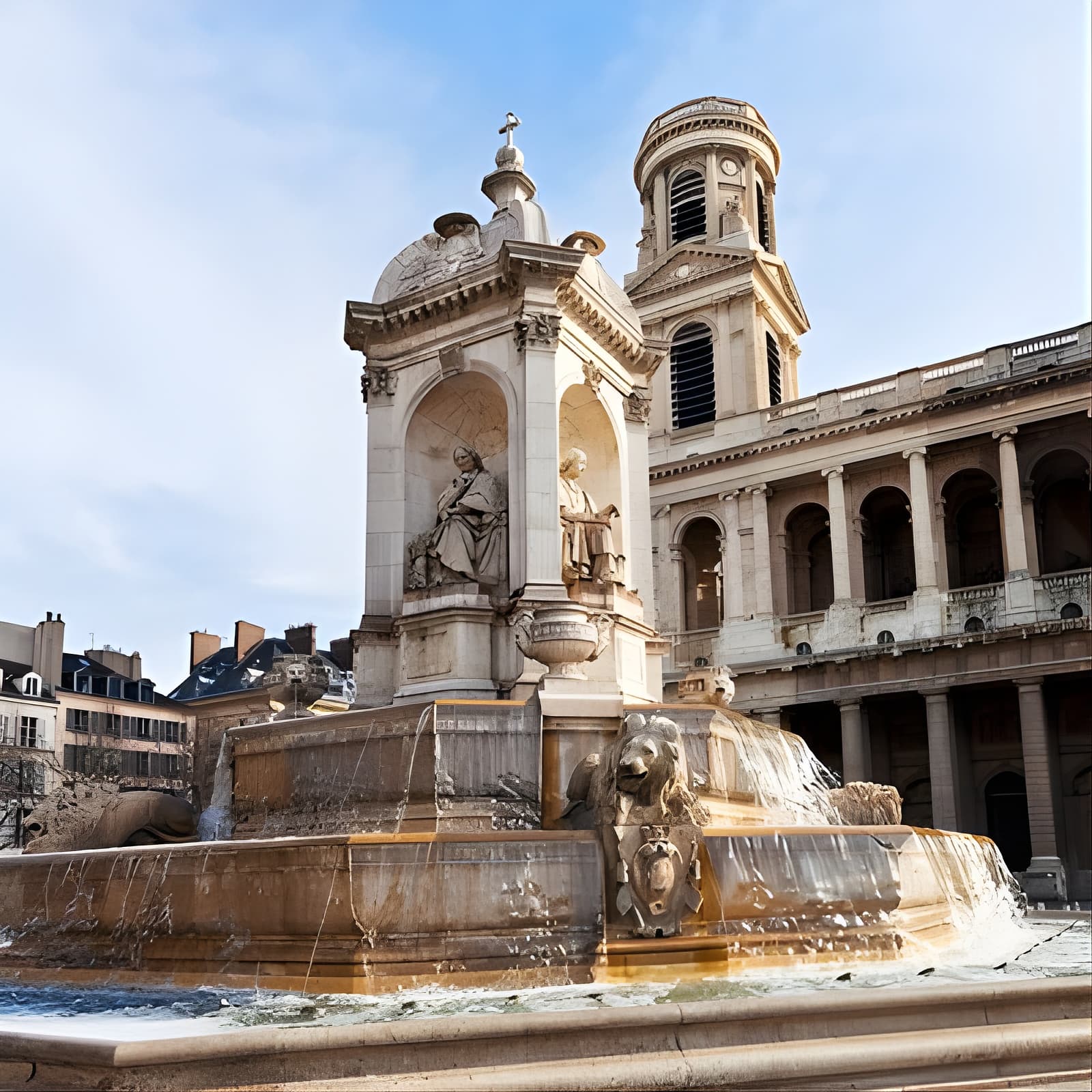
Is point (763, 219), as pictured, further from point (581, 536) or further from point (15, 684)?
point (581, 536)

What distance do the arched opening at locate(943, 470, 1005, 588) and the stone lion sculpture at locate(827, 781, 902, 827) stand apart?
32.2 meters

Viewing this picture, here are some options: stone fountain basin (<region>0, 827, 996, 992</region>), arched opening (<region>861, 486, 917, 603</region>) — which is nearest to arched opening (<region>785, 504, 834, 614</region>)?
arched opening (<region>861, 486, 917, 603</region>)

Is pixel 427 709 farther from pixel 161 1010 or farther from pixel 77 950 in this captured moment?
pixel 161 1010

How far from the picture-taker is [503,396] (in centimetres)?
1667

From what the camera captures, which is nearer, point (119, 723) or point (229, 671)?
point (119, 723)

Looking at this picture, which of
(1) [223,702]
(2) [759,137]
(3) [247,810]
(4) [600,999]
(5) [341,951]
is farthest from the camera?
(1) [223,702]

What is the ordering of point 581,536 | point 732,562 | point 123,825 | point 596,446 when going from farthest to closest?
point 732,562 < point 596,446 < point 581,536 < point 123,825

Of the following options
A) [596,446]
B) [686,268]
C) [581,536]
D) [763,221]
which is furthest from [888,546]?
[581,536]

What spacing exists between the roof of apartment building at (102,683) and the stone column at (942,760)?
4870cm

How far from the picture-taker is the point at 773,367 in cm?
5522

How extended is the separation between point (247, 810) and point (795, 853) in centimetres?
678

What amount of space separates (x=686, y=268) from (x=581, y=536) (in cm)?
4112

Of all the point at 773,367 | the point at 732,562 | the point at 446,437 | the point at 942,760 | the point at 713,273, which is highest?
the point at 713,273

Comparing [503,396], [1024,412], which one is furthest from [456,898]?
[1024,412]
